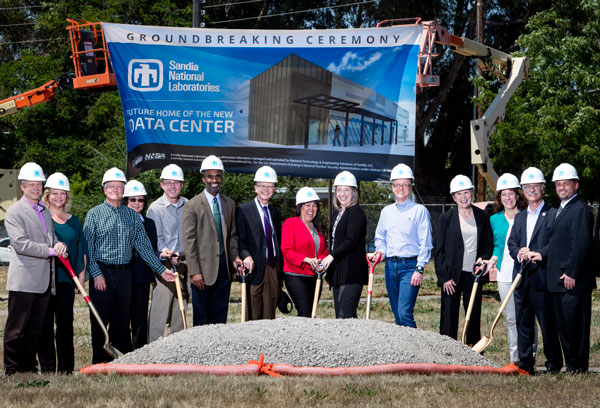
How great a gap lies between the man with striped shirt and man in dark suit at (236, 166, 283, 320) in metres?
1.27

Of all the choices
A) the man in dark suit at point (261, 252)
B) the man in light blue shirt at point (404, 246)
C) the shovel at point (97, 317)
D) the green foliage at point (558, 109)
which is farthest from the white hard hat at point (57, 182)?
the green foliage at point (558, 109)

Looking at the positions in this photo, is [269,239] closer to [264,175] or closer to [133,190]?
[264,175]

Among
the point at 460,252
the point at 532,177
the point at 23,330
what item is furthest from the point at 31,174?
the point at 532,177

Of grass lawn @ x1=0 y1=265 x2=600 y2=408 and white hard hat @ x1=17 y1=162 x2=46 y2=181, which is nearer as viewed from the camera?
grass lawn @ x1=0 y1=265 x2=600 y2=408

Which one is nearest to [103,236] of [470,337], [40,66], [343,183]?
[343,183]

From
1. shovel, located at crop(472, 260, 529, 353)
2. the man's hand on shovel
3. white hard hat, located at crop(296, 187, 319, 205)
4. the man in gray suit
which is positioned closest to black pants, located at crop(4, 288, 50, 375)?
the man in gray suit

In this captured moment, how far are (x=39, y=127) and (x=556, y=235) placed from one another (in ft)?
102

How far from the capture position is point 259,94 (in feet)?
49.5

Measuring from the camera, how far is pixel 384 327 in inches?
348

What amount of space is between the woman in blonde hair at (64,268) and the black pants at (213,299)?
1.39 meters

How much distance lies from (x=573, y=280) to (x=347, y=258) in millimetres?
2429

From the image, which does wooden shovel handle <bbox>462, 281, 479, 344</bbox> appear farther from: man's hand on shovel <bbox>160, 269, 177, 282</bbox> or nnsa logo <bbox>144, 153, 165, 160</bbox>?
nnsa logo <bbox>144, 153, 165, 160</bbox>

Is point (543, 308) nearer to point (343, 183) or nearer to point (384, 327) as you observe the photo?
point (384, 327)

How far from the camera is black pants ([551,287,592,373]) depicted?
883 centimetres
